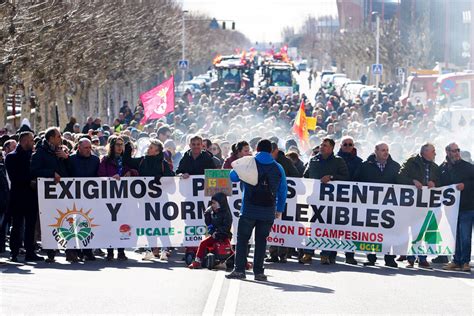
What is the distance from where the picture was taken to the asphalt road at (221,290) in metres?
12.8

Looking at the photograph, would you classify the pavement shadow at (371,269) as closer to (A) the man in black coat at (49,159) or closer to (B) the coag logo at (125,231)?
(B) the coag logo at (125,231)

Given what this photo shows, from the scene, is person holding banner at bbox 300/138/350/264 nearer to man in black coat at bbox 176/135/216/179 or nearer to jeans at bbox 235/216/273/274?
man in black coat at bbox 176/135/216/179

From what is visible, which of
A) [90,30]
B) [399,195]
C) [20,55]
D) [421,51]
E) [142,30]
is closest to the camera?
[399,195]

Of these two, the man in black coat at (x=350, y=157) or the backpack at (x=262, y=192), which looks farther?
the man in black coat at (x=350, y=157)

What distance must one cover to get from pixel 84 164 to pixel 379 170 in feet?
13.1

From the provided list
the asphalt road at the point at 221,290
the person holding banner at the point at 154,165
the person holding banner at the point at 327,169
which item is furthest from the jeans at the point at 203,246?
the person holding banner at the point at 327,169

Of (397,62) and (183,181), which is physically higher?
(397,62)

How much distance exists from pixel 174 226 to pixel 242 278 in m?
2.69

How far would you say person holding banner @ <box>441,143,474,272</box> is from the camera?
17.1m

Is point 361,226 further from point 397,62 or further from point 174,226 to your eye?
point 397,62

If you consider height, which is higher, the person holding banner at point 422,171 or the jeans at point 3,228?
the person holding banner at point 422,171

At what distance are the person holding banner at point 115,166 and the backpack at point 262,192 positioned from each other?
10.2 feet

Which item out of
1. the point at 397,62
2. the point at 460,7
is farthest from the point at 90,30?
the point at 460,7

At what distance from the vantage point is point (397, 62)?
92.1m
